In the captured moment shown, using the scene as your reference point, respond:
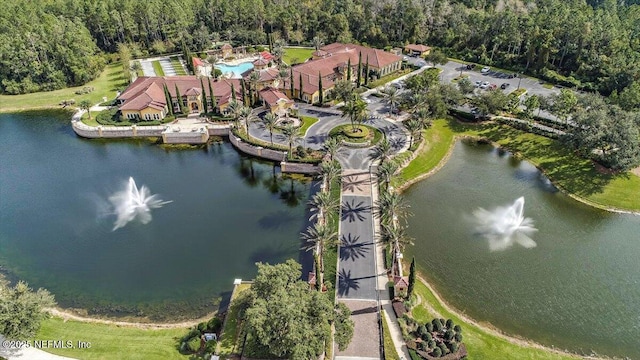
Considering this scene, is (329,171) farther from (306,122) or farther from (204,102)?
(204,102)

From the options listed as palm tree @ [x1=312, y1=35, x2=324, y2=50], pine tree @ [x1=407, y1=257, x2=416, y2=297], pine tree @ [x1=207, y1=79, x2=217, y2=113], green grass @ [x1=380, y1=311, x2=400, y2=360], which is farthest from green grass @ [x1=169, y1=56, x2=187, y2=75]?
green grass @ [x1=380, y1=311, x2=400, y2=360]

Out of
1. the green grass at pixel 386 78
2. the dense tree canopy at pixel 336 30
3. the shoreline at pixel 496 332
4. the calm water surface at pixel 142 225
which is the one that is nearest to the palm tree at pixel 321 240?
the calm water surface at pixel 142 225

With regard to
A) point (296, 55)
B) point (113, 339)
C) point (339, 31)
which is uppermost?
point (339, 31)

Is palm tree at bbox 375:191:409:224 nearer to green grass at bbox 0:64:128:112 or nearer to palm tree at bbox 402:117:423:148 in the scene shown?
palm tree at bbox 402:117:423:148

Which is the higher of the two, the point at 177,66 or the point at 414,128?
the point at 177,66

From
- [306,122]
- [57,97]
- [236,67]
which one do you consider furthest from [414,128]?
[57,97]

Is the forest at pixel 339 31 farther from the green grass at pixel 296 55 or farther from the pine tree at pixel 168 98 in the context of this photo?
the pine tree at pixel 168 98
